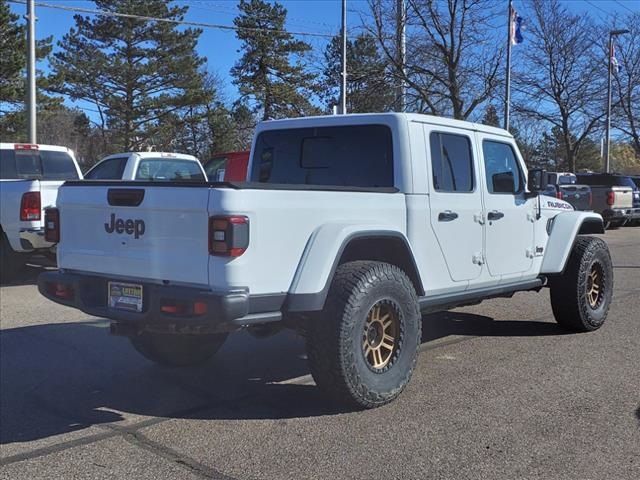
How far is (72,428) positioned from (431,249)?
284 cm

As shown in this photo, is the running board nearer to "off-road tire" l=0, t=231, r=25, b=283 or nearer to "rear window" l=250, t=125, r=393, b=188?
"rear window" l=250, t=125, r=393, b=188

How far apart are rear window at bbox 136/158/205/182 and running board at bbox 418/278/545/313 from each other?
22.1 ft

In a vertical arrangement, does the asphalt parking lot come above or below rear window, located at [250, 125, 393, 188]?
below

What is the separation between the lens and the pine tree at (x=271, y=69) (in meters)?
42.6

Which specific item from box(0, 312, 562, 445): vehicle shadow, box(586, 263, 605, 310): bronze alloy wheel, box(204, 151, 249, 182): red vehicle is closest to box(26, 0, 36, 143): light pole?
box(204, 151, 249, 182): red vehicle

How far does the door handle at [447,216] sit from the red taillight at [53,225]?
9.45ft

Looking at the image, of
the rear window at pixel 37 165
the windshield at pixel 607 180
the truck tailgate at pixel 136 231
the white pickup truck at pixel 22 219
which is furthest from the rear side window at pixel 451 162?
the windshield at pixel 607 180

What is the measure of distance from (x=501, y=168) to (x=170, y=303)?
3.53 m

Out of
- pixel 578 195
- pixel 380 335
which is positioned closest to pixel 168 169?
pixel 380 335

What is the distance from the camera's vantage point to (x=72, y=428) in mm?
4559

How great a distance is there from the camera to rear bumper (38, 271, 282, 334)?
160 inches

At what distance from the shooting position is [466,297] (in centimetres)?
581

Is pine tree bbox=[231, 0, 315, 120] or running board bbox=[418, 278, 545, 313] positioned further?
pine tree bbox=[231, 0, 315, 120]

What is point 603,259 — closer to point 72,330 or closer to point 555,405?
point 555,405
